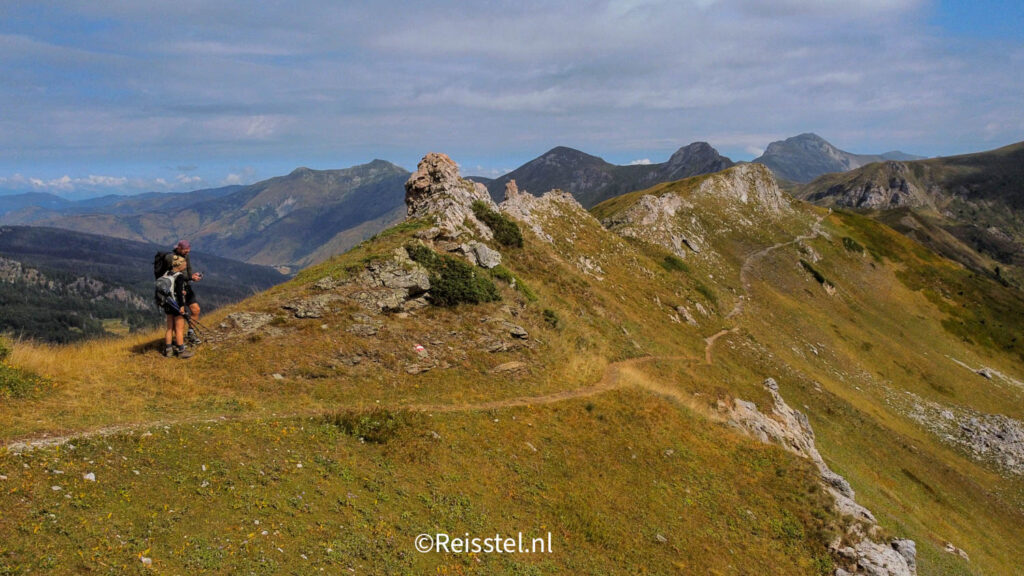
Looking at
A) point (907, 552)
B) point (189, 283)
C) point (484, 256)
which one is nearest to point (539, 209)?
point (484, 256)

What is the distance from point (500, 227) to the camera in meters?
41.1

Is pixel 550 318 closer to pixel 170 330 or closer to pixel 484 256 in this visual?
pixel 484 256

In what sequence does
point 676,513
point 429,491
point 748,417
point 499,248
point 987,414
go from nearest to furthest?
point 429,491, point 676,513, point 748,417, point 499,248, point 987,414

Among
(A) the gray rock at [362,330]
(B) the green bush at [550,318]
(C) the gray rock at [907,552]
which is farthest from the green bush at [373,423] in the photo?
(C) the gray rock at [907,552]

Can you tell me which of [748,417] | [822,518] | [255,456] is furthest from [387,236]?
[822,518]

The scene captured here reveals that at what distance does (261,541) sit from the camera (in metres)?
10.9

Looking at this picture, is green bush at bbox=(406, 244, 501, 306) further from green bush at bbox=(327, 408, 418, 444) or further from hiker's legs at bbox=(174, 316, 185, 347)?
hiker's legs at bbox=(174, 316, 185, 347)

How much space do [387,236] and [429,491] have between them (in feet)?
71.0

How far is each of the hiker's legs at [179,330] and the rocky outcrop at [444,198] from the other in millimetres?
16403

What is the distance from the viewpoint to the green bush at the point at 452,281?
27.0 m

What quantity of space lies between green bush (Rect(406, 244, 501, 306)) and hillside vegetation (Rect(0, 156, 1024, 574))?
7.9 inches

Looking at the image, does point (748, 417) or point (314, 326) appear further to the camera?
point (748, 417)

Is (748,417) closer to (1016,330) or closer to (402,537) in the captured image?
(402,537)

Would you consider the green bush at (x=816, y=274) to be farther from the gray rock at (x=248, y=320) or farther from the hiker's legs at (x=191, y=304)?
the hiker's legs at (x=191, y=304)
